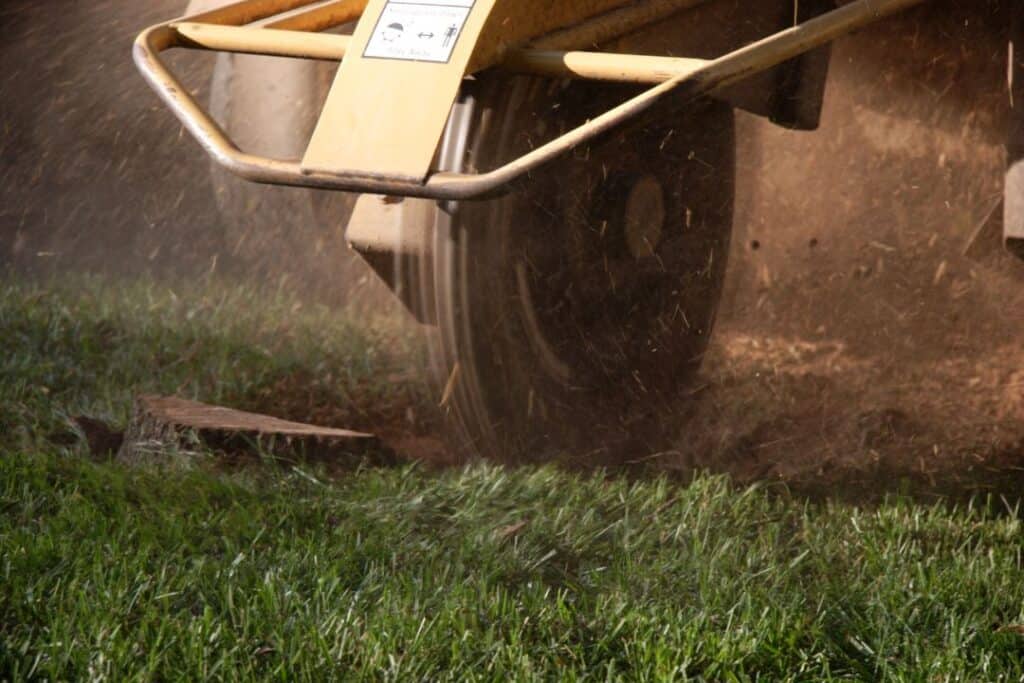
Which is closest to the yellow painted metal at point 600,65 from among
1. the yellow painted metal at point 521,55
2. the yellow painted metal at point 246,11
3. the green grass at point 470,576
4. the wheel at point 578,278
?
the yellow painted metal at point 521,55

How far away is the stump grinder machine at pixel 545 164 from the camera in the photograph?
2.57 metres

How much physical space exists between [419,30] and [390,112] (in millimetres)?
172

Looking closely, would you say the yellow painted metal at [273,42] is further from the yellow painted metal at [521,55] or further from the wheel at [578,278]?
the wheel at [578,278]

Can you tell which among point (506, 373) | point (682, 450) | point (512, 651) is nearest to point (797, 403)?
point (682, 450)

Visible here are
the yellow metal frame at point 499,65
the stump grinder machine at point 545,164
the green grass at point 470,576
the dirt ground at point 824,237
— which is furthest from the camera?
the dirt ground at point 824,237

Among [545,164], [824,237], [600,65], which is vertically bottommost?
[824,237]

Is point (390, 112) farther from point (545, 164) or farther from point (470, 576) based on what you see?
point (470, 576)

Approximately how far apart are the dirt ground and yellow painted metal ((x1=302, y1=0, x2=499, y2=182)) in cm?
81

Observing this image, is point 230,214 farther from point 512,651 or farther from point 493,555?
point 512,651

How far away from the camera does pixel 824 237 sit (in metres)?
4.57

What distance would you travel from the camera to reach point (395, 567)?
2.45 m

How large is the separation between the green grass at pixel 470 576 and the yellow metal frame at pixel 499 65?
0.55 metres

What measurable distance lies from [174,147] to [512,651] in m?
3.51

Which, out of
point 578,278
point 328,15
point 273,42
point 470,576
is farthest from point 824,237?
point 470,576
